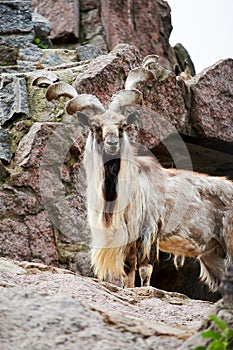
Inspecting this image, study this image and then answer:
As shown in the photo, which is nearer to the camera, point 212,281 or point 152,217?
point 152,217

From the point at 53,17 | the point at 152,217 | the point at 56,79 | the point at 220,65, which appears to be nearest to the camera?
the point at 152,217

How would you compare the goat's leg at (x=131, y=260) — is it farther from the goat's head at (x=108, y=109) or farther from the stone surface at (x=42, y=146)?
the stone surface at (x=42, y=146)

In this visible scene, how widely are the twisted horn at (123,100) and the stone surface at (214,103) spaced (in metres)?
2.03

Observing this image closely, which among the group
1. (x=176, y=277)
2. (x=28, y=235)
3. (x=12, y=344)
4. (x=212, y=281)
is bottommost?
(x=176, y=277)

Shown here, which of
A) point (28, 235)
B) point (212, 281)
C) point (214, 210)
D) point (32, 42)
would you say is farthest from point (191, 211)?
point (32, 42)

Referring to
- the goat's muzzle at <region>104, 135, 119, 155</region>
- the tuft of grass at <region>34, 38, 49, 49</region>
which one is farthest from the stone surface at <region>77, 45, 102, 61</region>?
the goat's muzzle at <region>104, 135, 119, 155</region>

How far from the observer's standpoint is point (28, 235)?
764 centimetres

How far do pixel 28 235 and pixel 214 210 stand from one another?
2137mm

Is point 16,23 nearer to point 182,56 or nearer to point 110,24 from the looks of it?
point 110,24

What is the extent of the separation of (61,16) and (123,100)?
7.28 m

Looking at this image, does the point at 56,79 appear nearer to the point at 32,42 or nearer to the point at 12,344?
the point at 32,42

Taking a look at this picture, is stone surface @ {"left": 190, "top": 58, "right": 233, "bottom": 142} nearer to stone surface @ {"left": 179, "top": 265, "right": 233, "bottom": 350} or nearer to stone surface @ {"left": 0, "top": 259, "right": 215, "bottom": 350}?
stone surface @ {"left": 0, "top": 259, "right": 215, "bottom": 350}

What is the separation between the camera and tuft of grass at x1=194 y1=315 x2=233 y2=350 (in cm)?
241

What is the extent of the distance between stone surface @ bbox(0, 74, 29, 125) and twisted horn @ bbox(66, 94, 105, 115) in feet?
3.48
